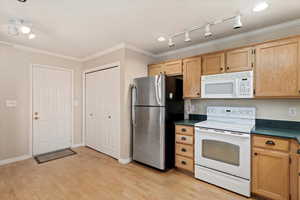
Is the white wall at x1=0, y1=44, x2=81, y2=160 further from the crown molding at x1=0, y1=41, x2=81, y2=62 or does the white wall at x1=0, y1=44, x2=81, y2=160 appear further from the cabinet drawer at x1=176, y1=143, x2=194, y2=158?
the cabinet drawer at x1=176, y1=143, x2=194, y2=158

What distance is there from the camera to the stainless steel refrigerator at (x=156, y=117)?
108 inches

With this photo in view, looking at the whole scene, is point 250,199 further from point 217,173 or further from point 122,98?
point 122,98

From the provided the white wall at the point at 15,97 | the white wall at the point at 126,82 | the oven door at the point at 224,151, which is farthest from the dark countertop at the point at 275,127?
the white wall at the point at 15,97

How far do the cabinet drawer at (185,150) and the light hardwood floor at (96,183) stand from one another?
0.37 metres

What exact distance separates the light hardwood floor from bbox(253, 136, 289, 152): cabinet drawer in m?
0.77

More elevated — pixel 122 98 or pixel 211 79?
pixel 211 79

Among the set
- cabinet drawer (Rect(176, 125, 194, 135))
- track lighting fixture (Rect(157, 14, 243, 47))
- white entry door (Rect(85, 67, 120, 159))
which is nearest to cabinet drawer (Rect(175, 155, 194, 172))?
cabinet drawer (Rect(176, 125, 194, 135))

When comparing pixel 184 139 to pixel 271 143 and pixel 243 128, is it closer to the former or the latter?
pixel 243 128

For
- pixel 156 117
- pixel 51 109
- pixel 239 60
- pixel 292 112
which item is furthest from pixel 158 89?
pixel 51 109

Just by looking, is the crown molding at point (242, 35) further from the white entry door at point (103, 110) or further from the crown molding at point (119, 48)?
the white entry door at point (103, 110)

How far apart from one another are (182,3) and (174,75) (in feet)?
4.80

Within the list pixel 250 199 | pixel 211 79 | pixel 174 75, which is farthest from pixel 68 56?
pixel 250 199

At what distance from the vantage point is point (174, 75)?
3.14 metres

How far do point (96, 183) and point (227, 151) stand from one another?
2.07 metres
